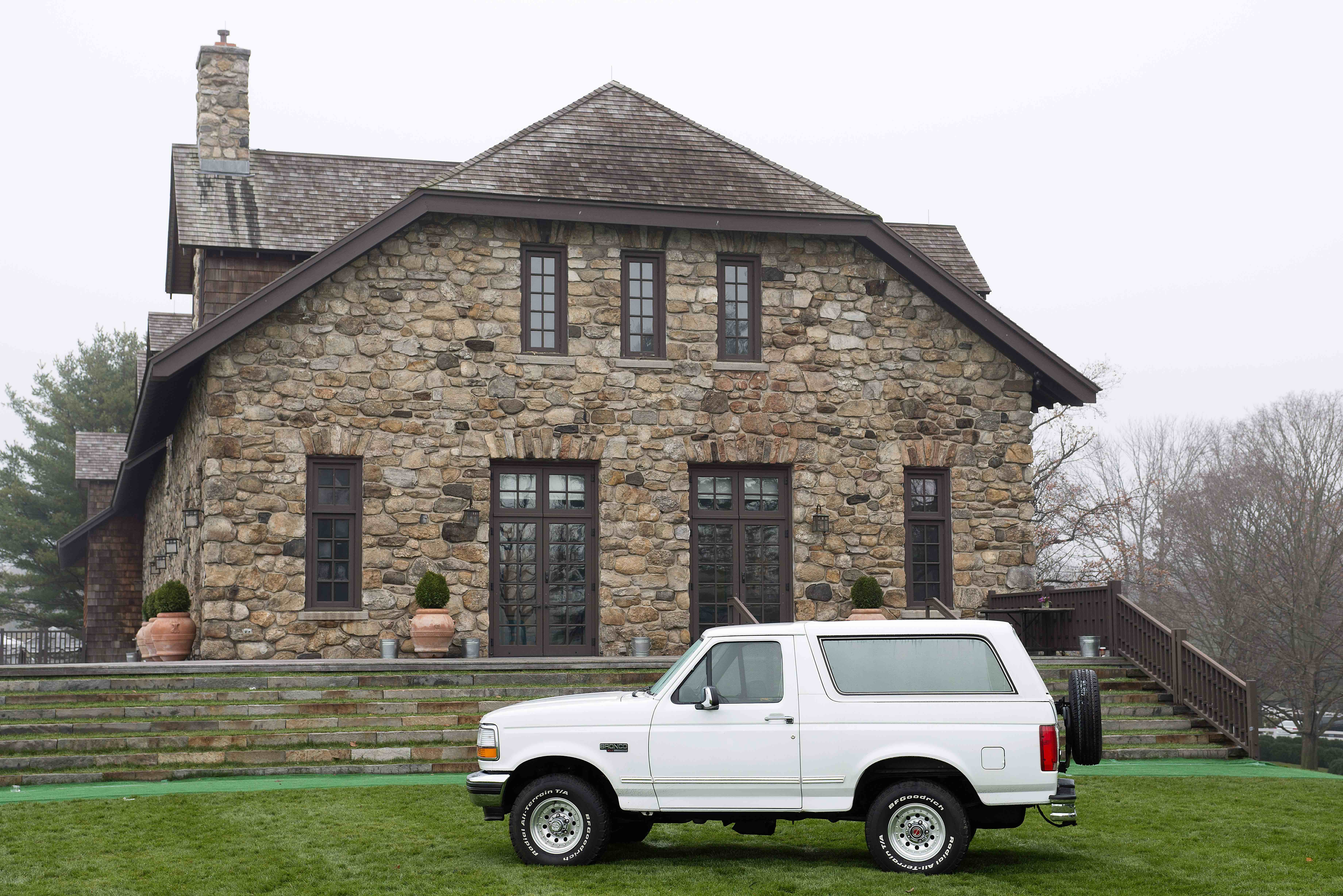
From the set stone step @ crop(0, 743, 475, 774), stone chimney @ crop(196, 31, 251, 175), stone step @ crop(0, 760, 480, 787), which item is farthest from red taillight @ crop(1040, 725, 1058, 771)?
stone chimney @ crop(196, 31, 251, 175)

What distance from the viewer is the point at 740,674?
29.8ft

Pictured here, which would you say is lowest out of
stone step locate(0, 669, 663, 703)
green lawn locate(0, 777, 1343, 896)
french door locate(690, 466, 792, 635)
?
green lawn locate(0, 777, 1343, 896)

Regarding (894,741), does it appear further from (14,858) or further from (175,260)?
(175,260)

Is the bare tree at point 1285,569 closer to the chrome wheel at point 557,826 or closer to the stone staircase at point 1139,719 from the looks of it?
the stone staircase at point 1139,719

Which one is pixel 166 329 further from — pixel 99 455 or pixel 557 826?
pixel 557 826

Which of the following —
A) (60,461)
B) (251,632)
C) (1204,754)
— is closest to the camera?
(1204,754)

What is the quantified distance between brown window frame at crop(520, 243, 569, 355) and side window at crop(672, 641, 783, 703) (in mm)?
10790

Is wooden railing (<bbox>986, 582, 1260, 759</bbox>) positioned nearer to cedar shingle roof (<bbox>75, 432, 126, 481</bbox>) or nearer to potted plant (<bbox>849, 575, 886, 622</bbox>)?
potted plant (<bbox>849, 575, 886, 622</bbox>)

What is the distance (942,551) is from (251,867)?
13486 millimetres

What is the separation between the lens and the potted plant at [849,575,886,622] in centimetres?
1914

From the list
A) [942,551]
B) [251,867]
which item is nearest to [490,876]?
[251,867]

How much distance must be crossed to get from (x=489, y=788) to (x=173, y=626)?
1061 centimetres

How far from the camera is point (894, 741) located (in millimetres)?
8812

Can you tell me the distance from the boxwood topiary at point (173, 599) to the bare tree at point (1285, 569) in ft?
96.8
